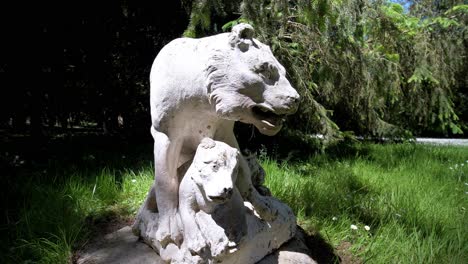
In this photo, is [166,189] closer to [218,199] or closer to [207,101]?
[218,199]

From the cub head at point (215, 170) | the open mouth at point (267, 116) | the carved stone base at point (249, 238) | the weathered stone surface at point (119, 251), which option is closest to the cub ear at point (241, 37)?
the open mouth at point (267, 116)

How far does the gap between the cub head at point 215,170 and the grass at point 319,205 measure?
3.52ft

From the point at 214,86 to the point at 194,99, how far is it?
137 millimetres

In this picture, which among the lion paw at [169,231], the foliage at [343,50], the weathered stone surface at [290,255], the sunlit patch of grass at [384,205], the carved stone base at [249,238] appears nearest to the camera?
the carved stone base at [249,238]

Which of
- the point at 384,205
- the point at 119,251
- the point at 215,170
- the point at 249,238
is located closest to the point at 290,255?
the point at 249,238

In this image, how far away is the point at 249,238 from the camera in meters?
1.61

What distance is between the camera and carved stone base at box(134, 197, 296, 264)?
1501mm

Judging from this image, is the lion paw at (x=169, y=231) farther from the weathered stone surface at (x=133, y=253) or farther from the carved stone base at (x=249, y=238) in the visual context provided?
the weathered stone surface at (x=133, y=253)

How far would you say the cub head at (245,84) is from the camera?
1.42 metres

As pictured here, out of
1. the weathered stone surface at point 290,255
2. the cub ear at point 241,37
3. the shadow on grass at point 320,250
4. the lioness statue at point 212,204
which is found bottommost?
the shadow on grass at point 320,250

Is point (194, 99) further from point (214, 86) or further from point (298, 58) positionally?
point (298, 58)

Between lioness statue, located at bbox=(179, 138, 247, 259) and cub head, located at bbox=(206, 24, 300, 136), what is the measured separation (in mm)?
194

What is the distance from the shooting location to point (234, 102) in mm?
1426

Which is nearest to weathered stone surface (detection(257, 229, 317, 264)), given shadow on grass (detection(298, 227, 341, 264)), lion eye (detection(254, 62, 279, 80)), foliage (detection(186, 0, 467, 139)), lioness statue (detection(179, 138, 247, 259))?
shadow on grass (detection(298, 227, 341, 264))
